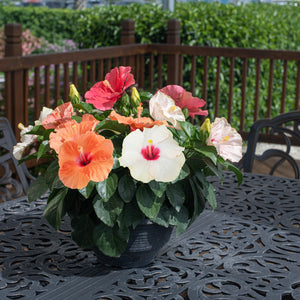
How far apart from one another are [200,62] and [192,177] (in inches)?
184

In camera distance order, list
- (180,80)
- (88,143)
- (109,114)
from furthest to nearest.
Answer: (180,80) < (109,114) < (88,143)

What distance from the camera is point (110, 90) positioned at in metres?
1.43

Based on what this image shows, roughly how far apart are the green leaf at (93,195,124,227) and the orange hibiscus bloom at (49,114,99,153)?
138 mm

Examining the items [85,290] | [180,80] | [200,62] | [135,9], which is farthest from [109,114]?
[135,9]

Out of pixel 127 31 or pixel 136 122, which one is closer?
pixel 136 122

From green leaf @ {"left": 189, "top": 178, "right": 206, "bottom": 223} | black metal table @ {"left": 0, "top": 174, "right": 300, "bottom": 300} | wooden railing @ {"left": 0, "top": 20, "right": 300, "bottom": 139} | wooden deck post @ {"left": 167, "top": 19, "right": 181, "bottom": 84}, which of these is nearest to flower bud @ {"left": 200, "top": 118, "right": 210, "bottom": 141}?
green leaf @ {"left": 189, "top": 178, "right": 206, "bottom": 223}

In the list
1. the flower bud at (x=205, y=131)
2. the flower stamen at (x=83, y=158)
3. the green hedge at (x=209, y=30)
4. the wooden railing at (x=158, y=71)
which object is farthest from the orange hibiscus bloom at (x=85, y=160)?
the green hedge at (x=209, y=30)

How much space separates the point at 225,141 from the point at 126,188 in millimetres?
260

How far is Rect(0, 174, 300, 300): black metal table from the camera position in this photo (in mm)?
1285

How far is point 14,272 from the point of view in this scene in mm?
1378

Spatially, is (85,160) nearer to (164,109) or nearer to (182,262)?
(164,109)

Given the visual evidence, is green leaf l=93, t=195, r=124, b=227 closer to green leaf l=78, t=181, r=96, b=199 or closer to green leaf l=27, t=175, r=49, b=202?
green leaf l=78, t=181, r=96, b=199

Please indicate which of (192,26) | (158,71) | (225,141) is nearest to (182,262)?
(225,141)

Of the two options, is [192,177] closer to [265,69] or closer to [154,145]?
[154,145]
